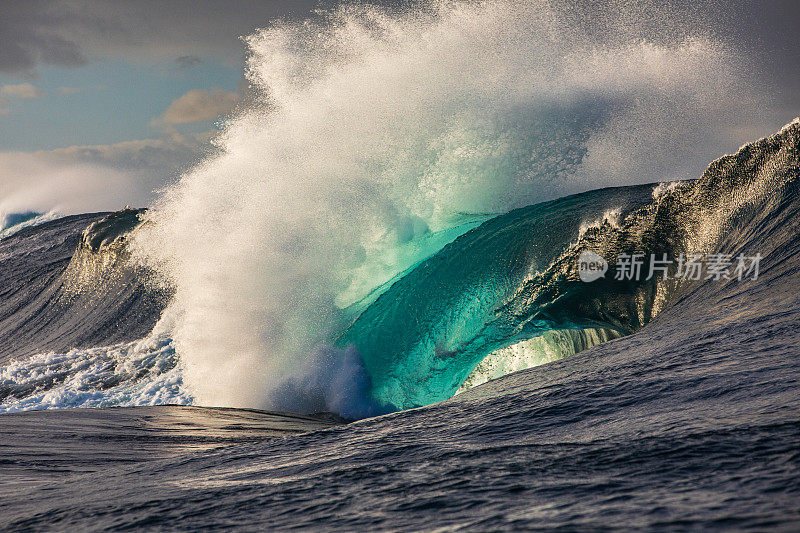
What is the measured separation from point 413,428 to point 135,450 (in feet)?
7.38

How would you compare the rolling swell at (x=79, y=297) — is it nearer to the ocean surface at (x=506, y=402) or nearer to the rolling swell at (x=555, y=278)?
the ocean surface at (x=506, y=402)

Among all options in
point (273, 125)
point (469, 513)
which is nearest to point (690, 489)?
point (469, 513)

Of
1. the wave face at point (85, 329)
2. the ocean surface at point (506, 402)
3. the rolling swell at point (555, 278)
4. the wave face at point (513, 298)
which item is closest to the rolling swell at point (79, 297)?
the wave face at point (85, 329)

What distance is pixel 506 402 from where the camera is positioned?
3.08m

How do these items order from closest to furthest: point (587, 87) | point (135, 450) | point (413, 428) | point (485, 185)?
1. point (413, 428)
2. point (135, 450)
3. point (485, 185)
4. point (587, 87)

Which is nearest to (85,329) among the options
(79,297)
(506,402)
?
(79,297)

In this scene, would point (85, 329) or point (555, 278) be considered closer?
point (555, 278)

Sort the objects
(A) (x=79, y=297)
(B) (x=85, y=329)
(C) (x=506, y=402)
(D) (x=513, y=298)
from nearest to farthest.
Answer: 1. (C) (x=506, y=402)
2. (D) (x=513, y=298)
3. (B) (x=85, y=329)
4. (A) (x=79, y=297)

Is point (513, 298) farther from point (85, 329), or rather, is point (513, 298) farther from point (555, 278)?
point (85, 329)

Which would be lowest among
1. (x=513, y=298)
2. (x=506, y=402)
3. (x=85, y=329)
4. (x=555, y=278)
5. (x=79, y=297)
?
(x=506, y=402)

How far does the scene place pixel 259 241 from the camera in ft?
26.6

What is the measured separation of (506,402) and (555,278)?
3.94m

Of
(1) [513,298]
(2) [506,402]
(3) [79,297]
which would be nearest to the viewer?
(2) [506,402]

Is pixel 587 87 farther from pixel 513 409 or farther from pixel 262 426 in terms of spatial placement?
pixel 513 409
